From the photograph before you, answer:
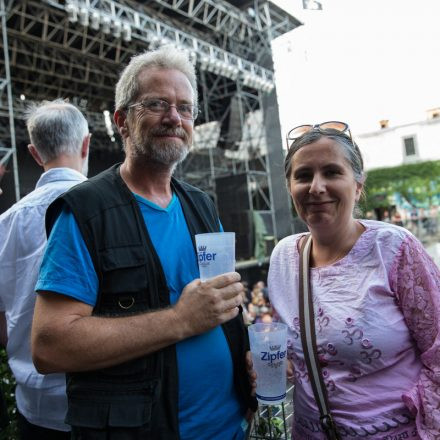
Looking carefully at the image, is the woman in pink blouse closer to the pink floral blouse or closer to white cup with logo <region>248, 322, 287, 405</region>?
the pink floral blouse

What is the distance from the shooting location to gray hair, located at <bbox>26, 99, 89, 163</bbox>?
1.91 metres

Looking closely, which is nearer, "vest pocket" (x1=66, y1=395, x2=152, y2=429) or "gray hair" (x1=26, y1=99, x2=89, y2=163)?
"vest pocket" (x1=66, y1=395, x2=152, y2=429)

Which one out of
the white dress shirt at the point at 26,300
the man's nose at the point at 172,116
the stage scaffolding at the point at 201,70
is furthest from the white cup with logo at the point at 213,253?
the stage scaffolding at the point at 201,70

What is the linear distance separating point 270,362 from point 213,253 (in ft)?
1.44

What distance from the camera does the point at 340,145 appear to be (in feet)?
4.95

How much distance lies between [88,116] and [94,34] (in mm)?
4159

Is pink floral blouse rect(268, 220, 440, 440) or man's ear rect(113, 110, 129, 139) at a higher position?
man's ear rect(113, 110, 129, 139)

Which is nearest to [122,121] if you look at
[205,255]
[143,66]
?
[143,66]

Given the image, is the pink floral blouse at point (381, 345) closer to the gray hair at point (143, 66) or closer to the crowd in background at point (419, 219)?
the gray hair at point (143, 66)

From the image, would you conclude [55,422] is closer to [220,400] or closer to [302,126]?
[220,400]

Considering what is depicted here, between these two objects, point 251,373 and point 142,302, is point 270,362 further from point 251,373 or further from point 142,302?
point 142,302

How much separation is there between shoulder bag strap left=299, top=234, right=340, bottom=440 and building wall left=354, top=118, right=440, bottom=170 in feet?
87.6

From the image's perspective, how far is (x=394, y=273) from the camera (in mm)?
1334

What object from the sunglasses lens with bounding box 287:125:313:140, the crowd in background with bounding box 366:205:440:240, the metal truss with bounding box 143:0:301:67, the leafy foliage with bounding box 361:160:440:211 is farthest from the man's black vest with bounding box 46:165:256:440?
the leafy foliage with bounding box 361:160:440:211
